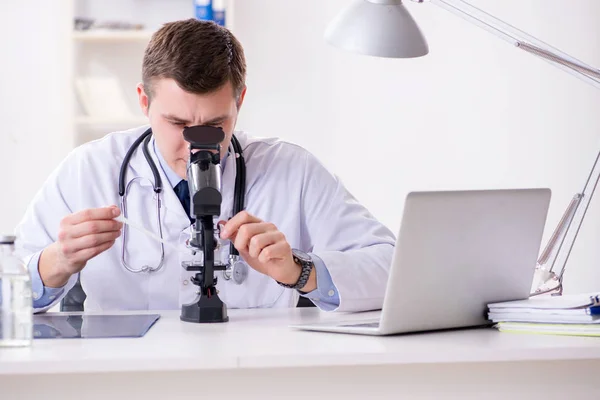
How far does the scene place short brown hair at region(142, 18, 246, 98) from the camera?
2.05 m

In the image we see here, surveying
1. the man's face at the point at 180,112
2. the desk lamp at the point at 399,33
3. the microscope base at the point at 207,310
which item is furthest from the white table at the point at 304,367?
the man's face at the point at 180,112

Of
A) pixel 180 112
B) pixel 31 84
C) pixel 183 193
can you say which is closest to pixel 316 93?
pixel 31 84

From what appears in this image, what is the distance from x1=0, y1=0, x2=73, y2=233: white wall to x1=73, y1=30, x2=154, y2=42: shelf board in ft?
0.55

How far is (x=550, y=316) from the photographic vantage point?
5.10ft

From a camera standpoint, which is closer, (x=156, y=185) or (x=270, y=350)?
(x=270, y=350)

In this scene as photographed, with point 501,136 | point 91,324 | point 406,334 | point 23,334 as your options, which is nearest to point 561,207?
point 501,136

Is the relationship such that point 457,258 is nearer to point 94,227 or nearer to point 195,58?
point 94,227

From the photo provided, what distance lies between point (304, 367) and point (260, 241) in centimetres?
36

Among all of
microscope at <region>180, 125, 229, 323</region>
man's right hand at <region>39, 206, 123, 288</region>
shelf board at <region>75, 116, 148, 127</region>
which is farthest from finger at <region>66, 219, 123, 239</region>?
shelf board at <region>75, 116, 148, 127</region>

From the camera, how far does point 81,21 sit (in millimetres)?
3691

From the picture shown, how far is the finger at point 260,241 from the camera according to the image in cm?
166

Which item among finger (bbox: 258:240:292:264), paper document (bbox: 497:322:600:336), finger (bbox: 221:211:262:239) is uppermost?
finger (bbox: 221:211:262:239)

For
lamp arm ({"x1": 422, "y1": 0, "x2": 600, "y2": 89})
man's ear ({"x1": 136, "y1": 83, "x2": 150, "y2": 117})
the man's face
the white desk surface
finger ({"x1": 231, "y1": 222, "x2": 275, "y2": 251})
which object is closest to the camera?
the white desk surface

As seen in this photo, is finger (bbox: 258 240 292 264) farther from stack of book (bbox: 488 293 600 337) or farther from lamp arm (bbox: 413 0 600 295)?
lamp arm (bbox: 413 0 600 295)
